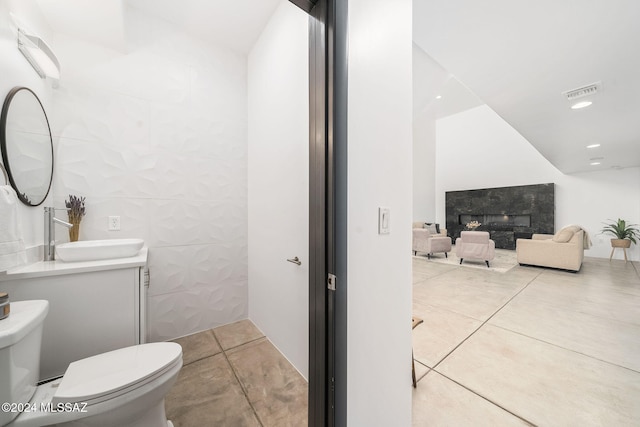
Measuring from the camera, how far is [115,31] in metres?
1.64

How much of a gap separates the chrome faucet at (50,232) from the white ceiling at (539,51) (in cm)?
261

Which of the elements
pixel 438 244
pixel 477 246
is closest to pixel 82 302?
pixel 477 246

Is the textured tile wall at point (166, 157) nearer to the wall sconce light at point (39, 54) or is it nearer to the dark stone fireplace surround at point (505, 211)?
the wall sconce light at point (39, 54)

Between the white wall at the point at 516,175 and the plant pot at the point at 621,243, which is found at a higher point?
the white wall at the point at 516,175

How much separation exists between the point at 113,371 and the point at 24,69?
169 cm

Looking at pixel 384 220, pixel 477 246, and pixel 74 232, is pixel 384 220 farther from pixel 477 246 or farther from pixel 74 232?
pixel 477 246

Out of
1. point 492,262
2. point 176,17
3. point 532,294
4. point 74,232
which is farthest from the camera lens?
point 492,262

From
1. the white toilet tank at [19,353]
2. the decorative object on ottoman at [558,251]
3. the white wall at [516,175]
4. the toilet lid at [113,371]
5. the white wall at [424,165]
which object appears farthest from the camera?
the white wall at [424,165]

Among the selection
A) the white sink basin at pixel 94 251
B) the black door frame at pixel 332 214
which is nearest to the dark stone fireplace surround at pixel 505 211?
the black door frame at pixel 332 214

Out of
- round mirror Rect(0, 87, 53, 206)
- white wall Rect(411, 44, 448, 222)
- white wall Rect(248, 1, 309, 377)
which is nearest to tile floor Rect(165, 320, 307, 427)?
white wall Rect(248, 1, 309, 377)

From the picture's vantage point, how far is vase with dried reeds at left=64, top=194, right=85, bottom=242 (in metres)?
1.56

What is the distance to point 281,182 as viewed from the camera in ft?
5.66

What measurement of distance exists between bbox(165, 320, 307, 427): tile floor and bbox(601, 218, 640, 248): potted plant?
859 centimetres

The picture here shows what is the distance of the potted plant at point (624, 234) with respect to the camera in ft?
18.3
